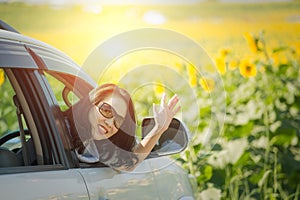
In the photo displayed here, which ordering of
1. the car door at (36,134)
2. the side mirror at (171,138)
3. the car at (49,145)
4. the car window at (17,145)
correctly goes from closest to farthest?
the car at (49,145) → the car door at (36,134) → the car window at (17,145) → the side mirror at (171,138)

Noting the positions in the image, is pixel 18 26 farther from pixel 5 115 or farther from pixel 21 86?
pixel 21 86

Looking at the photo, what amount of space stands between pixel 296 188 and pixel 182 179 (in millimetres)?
3676

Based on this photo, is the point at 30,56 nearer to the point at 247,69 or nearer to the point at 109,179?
the point at 109,179

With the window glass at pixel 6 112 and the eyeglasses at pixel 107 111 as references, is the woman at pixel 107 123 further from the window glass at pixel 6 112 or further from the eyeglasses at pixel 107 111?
the window glass at pixel 6 112

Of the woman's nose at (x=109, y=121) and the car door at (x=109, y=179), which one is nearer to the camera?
the car door at (x=109, y=179)

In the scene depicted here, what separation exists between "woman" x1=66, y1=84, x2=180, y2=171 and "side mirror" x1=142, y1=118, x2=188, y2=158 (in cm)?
25

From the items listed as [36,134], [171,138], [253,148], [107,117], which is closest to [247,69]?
[253,148]

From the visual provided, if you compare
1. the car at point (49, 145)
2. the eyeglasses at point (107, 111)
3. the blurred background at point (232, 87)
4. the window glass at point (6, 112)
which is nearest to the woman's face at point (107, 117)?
the eyeglasses at point (107, 111)

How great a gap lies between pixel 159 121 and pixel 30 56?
601 millimetres

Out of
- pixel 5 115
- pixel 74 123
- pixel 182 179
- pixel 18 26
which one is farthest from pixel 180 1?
pixel 74 123

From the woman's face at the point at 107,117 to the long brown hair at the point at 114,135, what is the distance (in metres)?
0.02

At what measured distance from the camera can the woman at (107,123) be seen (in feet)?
12.8

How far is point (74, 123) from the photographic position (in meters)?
3.98

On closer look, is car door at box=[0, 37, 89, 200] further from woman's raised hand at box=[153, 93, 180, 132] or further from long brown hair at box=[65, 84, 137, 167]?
woman's raised hand at box=[153, 93, 180, 132]
